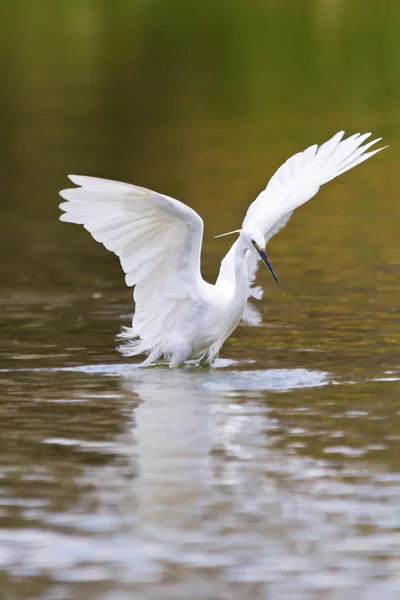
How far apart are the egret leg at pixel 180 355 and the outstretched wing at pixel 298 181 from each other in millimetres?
951

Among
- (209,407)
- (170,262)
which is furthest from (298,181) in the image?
(209,407)

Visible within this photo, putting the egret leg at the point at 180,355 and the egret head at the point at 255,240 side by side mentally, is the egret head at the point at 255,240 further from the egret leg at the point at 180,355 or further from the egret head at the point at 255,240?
the egret leg at the point at 180,355

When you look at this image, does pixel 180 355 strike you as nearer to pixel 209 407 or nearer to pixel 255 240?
pixel 255 240

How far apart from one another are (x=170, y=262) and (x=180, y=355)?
34.0 inches

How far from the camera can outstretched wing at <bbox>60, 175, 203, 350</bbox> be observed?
12414 millimetres

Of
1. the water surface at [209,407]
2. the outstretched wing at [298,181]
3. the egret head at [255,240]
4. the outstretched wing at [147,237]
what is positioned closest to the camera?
the water surface at [209,407]

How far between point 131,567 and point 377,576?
1.18 metres

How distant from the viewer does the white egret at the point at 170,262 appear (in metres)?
12.5

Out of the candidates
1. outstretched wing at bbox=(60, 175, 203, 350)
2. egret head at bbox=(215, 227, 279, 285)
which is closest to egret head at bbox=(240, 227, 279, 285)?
egret head at bbox=(215, 227, 279, 285)

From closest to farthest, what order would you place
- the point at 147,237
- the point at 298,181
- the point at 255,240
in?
the point at 147,237 → the point at 255,240 → the point at 298,181

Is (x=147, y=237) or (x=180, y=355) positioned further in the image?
(x=180, y=355)

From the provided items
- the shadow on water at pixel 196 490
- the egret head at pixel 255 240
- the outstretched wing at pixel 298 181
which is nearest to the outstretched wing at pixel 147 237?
the egret head at pixel 255 240

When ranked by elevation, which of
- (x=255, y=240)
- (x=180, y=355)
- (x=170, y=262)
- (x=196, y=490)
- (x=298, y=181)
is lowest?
(x=180, y=355)

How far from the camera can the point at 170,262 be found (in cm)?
1324
